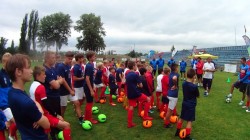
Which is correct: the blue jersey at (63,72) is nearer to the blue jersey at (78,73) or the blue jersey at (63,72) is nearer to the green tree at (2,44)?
the blue jersey at (78,73)

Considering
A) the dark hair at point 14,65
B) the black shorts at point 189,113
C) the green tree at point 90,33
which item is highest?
the green tree at point 90,33

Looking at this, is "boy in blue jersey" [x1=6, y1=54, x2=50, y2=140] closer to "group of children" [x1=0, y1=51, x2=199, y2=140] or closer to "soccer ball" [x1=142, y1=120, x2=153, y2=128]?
"group of children" [x1=0, y1=51, x2=199, y2=140]

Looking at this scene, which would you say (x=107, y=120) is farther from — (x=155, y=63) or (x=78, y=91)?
(x=155, y=63)

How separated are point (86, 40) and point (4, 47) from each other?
860 inches

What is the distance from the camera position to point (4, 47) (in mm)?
59312

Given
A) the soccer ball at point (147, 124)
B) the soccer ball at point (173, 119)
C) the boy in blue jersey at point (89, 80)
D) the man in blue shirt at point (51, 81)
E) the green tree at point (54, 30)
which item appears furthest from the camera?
the green tree at point (54, 30)

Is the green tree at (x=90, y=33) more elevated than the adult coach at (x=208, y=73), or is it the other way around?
the green tree at (x=90, y=33)

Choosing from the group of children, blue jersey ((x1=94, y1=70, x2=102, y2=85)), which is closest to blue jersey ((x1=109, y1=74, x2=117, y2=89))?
the group of children

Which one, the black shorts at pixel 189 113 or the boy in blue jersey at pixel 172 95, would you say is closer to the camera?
the black shorts at pixel 189 113

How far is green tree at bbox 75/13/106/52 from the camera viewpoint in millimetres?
65125

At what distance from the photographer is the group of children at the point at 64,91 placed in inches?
97.0

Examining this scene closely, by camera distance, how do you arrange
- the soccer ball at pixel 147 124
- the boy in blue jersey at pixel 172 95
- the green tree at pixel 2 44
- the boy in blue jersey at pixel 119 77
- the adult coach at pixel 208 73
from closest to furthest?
the boy in blue jersey at pixel 172 95
the soccer ball at pixel 147 124
the boy in blue jersey at pixel 119 77
the adult coach at pixel 208 73
the green tree at pixel 2 44

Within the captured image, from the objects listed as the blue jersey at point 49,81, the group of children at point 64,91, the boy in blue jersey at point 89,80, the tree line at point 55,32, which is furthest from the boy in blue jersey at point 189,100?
the tree line at point 55,32

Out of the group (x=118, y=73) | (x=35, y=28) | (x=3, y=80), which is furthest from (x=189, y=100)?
(x=35, y=28)
